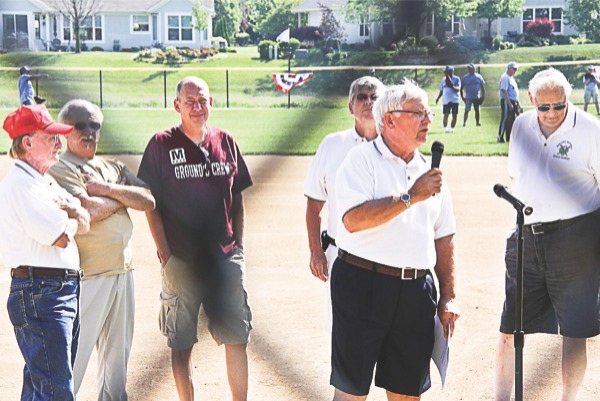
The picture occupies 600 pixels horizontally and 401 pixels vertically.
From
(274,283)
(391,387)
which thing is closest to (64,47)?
(391,387)

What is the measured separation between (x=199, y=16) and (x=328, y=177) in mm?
2463

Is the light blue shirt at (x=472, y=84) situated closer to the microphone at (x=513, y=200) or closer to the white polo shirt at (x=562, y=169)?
the microphone at (x=513, y=200)

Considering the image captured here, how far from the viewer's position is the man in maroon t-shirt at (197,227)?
10.00 ft

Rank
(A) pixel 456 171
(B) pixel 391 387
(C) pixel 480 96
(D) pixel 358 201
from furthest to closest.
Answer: (A) pixel 456 171 < (B) pixel 391 387 < (D) pixel 358 201 < (C) pixel 480 96

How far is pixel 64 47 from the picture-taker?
0.93m

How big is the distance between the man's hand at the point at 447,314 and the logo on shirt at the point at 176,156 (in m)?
0.95

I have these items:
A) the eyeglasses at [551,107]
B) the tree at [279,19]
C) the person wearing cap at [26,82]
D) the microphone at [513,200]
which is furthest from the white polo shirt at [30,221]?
the tree at [279,19]

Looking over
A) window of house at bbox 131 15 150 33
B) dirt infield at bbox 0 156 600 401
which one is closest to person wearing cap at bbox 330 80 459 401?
dirt infield at bbox 0 156 600 401

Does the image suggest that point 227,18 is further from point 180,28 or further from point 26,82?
point 26,82

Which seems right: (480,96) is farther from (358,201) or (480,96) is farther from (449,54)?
(358,201)

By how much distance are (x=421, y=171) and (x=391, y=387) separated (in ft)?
2.10

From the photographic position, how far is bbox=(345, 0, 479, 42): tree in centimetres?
86

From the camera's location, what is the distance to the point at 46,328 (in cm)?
267

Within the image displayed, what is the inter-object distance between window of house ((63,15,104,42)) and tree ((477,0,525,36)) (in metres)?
0.38
